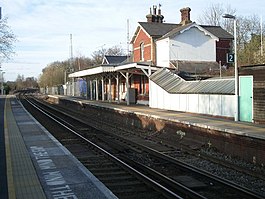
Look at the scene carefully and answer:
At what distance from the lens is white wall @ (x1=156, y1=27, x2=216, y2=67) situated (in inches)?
1352

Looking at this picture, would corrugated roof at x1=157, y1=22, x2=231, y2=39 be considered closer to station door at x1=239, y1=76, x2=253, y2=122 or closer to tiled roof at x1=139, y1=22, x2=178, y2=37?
tiled roof at x1=139, y1=22, x2=178, y2=37

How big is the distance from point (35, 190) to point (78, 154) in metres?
5.27

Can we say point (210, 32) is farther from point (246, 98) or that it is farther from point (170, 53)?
point (246, 98)

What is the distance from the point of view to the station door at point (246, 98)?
16.2 meters

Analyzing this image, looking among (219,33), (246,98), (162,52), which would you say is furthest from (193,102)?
(219,33)

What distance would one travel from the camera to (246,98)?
16.5 meters

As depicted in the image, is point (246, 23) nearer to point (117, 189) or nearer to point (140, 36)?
point (140, 36)

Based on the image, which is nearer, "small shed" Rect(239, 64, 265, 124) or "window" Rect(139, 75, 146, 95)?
"small shed" Rect(239, 64, 265, 124)

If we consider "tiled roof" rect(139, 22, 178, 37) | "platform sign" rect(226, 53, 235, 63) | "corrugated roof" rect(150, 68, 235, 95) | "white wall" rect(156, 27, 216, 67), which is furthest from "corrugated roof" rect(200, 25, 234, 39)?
"platform sign" rect(226, 53, 235, 63)

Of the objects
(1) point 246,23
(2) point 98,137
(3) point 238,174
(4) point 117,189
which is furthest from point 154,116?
(1) point 246,23

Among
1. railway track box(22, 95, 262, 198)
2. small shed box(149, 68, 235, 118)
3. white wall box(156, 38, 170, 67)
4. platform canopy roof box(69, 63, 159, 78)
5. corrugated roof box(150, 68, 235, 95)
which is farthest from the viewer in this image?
white wall box(156, 38, 170, 67)

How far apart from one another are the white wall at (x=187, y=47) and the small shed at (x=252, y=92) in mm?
17548

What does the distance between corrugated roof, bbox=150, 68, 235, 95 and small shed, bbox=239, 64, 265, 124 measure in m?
0.93

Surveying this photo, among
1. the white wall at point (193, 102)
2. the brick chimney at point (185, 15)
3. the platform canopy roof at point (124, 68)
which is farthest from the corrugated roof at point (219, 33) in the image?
the white wall at point (193, 102)
